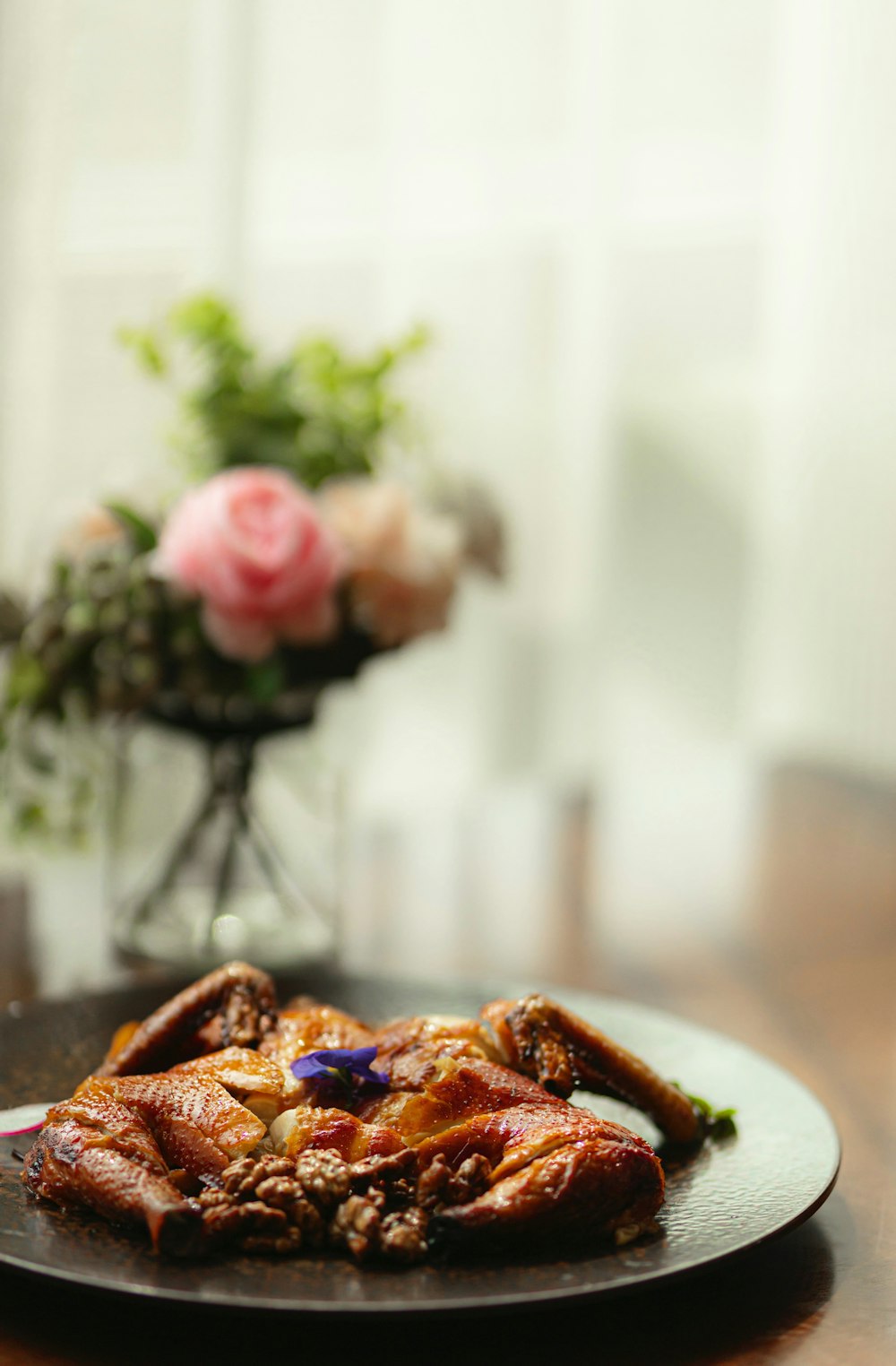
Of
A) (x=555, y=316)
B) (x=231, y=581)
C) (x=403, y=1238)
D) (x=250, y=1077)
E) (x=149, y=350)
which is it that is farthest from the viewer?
(x=555, y=316)

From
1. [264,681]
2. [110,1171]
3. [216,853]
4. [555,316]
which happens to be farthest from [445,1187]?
[555,316]

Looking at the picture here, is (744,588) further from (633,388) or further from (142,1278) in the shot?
(142,1278)

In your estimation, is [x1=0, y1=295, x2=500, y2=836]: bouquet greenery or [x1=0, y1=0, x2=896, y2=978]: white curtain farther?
[x1=0, y1=0, x2=896, y2=978]: white curtain

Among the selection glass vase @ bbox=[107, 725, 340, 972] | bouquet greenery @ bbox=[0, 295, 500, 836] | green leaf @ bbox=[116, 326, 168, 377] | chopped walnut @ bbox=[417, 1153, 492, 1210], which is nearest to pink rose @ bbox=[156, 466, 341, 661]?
bouquet greenery @ bbox=[0, 295, 500, 836]

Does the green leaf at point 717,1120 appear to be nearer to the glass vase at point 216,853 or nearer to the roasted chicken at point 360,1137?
the roasted chicken at point 360,1137

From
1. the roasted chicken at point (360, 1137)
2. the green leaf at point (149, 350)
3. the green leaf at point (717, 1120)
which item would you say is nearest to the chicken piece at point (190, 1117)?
the roasted chicken at point (360, 1137)

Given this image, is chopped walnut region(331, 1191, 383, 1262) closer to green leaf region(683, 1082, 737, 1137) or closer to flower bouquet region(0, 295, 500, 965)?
green leaf region(683, 1082, 737, 1137)

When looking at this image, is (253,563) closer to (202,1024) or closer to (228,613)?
(228,613)
